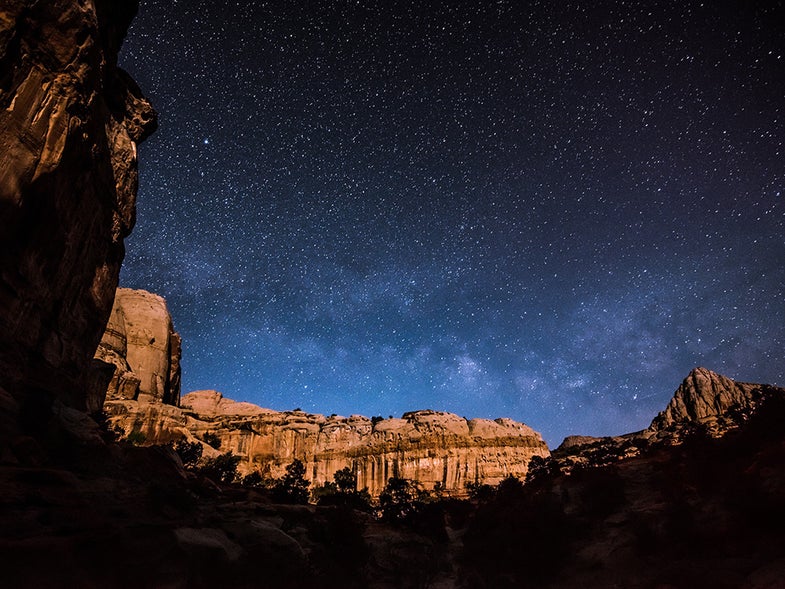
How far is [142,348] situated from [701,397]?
9509cm

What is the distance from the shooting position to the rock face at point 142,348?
2463 inches

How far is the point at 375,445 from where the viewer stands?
101 meters

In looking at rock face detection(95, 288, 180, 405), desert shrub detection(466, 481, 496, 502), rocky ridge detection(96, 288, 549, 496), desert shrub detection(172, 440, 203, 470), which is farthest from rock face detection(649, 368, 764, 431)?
rock face detection(95, 288, 180, 405)

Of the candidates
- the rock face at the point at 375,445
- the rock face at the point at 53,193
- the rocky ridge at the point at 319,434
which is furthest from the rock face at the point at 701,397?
the rock face at the point at 53,193

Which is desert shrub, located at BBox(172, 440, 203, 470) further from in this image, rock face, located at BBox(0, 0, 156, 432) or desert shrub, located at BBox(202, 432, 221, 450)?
rock face, located at BBox(0, 0, 156, 432)

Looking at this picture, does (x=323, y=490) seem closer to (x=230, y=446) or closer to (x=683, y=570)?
(x=230, y=446)

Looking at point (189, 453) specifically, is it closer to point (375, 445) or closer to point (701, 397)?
point (375, 445)

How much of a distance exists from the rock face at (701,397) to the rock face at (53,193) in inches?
2950

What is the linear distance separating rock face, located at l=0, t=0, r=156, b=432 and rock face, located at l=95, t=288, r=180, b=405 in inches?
1531

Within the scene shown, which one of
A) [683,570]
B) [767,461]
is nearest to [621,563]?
[683,570]

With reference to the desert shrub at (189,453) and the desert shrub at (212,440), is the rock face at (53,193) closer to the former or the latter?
the desert shrub at (189,453)

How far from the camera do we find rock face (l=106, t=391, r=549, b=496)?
300 ft

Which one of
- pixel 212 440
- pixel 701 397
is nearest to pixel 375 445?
pixel 212 440

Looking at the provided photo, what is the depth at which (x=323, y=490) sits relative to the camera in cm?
7294
